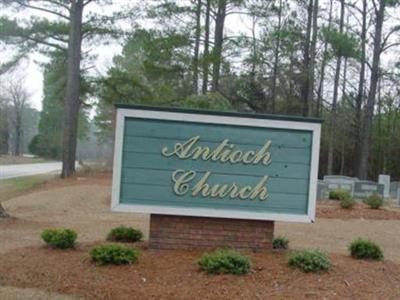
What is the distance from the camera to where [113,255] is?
661 centimetres

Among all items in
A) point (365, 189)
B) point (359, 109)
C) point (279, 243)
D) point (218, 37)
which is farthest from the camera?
point (359, 109)

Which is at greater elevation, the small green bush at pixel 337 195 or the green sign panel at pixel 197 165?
the green sign panel at pixel 197 165

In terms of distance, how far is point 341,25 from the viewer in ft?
123

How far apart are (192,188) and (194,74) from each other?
79.0 ft

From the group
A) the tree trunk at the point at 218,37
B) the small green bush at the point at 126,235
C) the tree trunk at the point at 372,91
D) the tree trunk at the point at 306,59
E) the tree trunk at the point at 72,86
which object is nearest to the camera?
the small green bush at the point at 126,235

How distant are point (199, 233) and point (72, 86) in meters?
21.2

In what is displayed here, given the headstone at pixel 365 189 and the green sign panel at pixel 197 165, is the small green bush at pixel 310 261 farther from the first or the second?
the headstone at pixel 365 189

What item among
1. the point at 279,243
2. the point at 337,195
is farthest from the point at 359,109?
the point at 279,243

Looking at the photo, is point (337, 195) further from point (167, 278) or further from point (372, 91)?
point (372, 91)

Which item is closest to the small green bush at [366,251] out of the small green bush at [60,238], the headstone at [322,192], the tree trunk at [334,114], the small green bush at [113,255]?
the small green bush at [113,255]

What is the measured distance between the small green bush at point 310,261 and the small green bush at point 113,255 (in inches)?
72.8

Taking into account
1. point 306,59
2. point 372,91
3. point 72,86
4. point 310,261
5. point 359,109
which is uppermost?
point 306,59

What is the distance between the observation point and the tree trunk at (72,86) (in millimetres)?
27203

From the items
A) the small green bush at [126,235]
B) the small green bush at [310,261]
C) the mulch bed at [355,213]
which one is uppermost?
the small green bush at [310,261]
